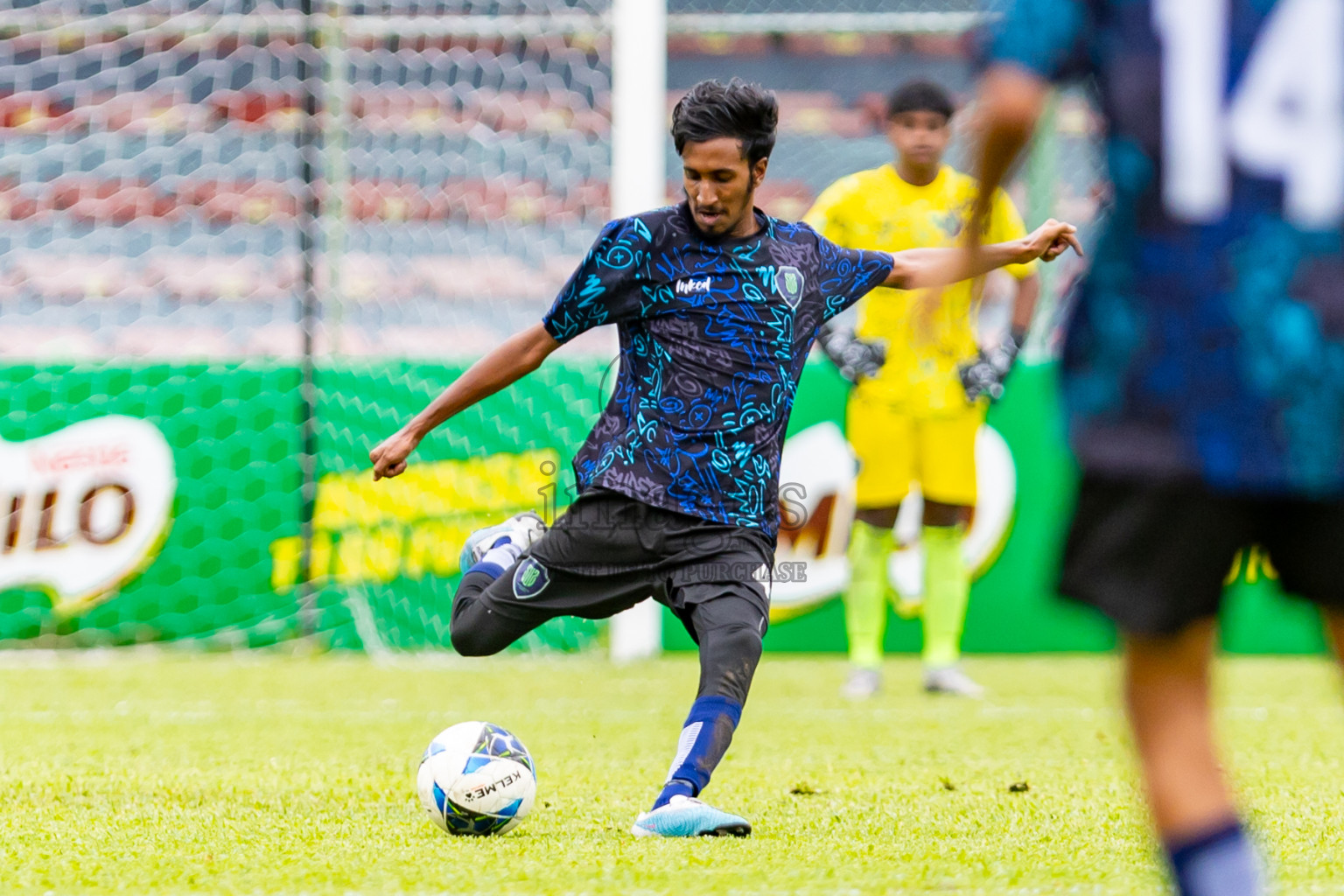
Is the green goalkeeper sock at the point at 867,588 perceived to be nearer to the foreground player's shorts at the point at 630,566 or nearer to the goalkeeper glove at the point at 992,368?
the goalkeeper glove at the point at 992,368

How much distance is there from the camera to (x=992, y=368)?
6902 mm

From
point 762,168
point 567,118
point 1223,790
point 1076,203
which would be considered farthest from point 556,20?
point 1223,790

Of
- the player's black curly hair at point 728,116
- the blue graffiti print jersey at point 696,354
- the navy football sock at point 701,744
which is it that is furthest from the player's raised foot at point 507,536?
the player's black curly hair at point 728,116

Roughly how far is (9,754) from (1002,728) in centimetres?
290

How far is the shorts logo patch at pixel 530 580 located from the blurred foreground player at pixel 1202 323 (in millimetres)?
2074

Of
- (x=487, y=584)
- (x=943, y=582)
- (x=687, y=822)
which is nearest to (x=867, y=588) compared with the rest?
(x=943, y=582)

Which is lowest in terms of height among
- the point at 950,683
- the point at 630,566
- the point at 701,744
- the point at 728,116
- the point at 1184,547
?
the point at 950,683

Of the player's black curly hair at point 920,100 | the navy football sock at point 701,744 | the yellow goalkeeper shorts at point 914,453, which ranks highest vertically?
the player's black curly hair at point 920,100

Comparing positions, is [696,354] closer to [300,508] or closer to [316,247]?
[300,508]

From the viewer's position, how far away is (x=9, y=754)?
201 inches

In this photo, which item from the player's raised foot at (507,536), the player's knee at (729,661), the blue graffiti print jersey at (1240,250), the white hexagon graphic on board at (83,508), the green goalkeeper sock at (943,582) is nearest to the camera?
the blue graffiti print jersey at (1240,250)

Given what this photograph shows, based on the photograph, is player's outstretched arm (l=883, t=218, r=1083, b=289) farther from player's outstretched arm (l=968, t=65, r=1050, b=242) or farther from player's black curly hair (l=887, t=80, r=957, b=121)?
player's black curly hair (l=887, t=80, r=957, b=121)

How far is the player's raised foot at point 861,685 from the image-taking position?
A: 267 inches

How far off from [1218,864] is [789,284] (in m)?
2.16
